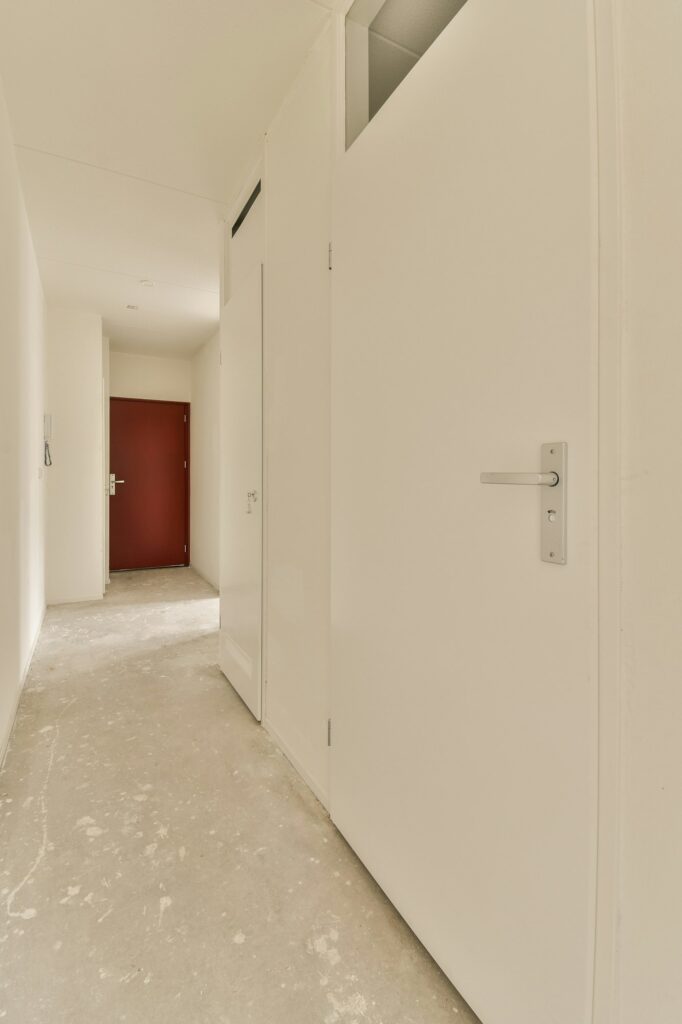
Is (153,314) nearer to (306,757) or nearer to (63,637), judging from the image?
(63,637)

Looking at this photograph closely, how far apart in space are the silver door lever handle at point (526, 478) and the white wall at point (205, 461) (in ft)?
13.8

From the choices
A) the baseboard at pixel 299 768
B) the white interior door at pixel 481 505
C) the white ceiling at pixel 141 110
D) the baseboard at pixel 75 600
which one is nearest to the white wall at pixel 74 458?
the baseboard at pixel 75 600

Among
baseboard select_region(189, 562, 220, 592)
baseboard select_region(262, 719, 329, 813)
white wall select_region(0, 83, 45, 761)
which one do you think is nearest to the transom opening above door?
white wall select_region(0, 83, 45, 761)

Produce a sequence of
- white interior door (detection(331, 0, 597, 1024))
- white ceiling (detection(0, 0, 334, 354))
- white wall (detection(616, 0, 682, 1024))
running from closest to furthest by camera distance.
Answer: white wall (detection(616, 0, 682, 1024)) < white interior door (detection(331, 0, 597, 1024)) < white ceiling (detection(0, 0, 334, 354))

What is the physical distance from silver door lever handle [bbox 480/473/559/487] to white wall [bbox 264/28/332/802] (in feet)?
2.68

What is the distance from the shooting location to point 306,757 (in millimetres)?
1907

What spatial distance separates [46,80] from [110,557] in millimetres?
4702

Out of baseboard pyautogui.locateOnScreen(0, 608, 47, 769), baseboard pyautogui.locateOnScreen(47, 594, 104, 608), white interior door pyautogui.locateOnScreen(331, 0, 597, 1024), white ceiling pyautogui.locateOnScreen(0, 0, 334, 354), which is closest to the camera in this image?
white interior door pyautogui.locateOnScreen(331, 0, 597, 1024)

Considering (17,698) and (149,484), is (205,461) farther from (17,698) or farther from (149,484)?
(17,698)

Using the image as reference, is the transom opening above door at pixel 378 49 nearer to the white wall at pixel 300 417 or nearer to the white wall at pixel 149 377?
the white wall at pixel 300 417

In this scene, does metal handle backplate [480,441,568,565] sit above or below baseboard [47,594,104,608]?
above

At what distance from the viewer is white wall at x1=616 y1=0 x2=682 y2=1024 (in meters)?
0.73

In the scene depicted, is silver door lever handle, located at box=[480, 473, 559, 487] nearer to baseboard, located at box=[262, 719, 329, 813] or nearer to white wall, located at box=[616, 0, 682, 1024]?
white wall, located at box=[616, 0, 682, 1024]

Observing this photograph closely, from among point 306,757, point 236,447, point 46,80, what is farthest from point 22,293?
point 306,757
